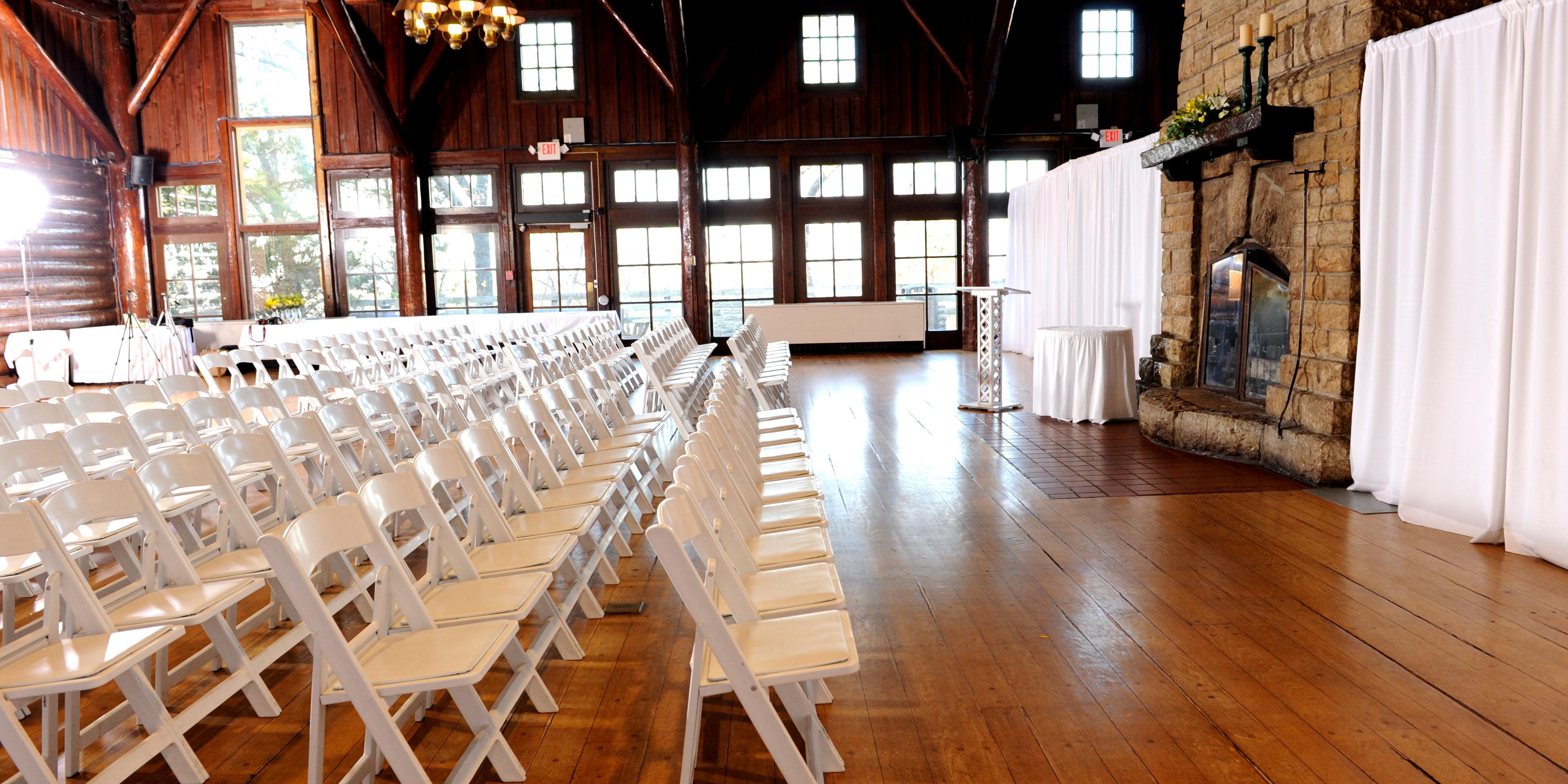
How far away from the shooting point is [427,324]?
13320 millimetres

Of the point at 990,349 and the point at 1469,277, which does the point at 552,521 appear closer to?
the point at 1469,277

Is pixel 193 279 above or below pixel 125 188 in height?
below

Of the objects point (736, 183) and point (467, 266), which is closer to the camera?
point (736, 183)

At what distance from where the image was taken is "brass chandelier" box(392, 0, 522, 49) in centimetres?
711

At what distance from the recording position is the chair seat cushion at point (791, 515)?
327 cm

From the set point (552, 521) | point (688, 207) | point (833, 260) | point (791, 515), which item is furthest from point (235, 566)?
point (833, 260)

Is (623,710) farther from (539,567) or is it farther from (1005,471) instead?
(1005,471)

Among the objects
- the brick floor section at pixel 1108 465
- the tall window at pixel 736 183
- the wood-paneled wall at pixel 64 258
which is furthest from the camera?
the tall window at pixel 736 183

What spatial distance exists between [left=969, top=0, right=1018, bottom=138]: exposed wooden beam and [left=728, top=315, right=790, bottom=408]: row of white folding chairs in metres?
5.69

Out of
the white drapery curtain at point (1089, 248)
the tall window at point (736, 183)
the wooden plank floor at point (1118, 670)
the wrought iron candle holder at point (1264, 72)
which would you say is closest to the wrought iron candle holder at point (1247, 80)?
the wrought iron candle holder at point (1264, 72)

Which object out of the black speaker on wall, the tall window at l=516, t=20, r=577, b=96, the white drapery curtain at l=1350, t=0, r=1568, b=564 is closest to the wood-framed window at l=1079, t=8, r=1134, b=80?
the tall window at l=516, t=20, r=577, b=96

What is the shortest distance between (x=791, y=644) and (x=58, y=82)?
1538 cm

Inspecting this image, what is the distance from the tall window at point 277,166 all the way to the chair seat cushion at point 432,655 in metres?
13.7

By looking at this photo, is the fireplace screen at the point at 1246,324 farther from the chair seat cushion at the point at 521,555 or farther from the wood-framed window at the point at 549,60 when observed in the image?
the wood-framed window at the point at 549,60
